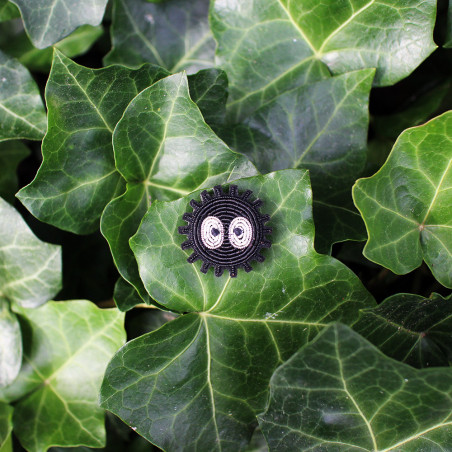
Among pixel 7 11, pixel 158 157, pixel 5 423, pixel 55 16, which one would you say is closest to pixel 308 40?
pixel 158 157

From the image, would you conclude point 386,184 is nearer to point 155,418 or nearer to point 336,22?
point 336,22

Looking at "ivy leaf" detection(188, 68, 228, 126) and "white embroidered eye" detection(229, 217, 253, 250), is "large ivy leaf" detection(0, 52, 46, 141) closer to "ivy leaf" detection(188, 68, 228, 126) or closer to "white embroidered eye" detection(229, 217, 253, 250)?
"ivy leaf" detection(188, 68, 228, 126)

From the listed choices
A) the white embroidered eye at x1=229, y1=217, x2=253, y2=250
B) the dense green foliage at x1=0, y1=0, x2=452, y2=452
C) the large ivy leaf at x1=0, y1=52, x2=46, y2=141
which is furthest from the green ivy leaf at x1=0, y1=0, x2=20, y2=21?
the white embroidered eye at x1=229, y1=217, x2=253, y2=250

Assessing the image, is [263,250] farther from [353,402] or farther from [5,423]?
[5,423]

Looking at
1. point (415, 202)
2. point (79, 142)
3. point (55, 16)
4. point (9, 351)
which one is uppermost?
point (55, 16)

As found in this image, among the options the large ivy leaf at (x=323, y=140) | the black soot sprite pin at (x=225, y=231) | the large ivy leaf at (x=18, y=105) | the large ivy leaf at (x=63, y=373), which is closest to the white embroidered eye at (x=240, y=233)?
the black soot sprite pin at (x=225, y=231)

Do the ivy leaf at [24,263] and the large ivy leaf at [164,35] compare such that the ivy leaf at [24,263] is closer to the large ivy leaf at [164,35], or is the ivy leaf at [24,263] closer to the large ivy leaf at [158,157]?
the large ivy leaf at [158,157]
